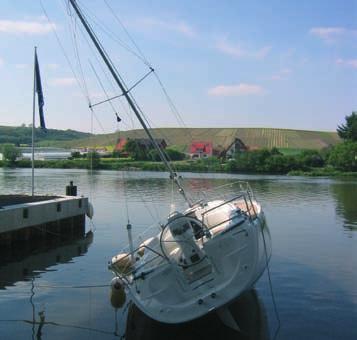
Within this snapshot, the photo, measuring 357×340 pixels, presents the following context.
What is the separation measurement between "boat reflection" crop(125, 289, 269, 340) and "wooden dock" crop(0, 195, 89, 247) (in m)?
12.5

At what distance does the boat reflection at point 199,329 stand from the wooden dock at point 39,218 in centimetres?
1248

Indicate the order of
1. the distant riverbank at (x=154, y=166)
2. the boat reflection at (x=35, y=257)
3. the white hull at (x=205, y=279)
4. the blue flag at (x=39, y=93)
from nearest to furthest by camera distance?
the white hull at (x=205, y=279) → the boat reflection at (x=35, y=257) → the blue flag at (x=39, y=93) → the distant riverbank at (x=154, y=166)

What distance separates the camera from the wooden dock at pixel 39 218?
90.0 feet

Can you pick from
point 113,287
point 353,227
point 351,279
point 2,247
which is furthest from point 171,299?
point 353,227

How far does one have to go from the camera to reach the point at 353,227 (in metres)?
37.7

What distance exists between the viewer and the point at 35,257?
87.4ft

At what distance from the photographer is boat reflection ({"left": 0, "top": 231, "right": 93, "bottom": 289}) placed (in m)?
22.8

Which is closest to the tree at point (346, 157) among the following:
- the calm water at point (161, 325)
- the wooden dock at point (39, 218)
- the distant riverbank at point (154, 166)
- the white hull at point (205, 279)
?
the distant riverbank at point (154, 166)

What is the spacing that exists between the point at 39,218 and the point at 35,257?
406 cm

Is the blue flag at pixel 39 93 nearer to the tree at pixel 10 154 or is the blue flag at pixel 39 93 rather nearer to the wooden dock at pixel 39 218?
the wooden dock at pixel 39 218

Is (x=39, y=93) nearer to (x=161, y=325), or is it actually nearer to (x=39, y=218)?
(x=39, y=218)

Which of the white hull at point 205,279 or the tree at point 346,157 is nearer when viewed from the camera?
the white hull at point 205,279

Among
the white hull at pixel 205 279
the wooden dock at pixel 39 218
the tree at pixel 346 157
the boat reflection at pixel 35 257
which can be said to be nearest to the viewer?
the white hull at pixel 205 279

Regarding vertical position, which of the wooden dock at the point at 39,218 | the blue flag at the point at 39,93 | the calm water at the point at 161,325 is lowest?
the calm water at the point at 161,325
